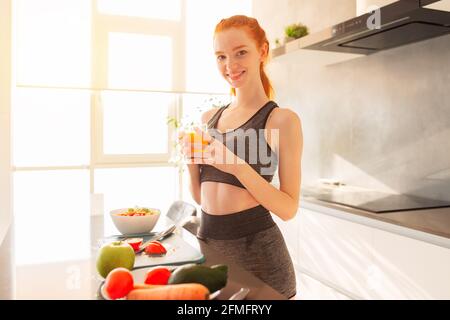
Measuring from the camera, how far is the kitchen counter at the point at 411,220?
5.78ft

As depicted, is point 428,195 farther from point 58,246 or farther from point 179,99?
point 179,99

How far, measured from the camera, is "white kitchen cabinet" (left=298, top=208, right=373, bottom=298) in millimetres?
2221

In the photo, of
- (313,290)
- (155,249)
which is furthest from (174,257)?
(313,290)

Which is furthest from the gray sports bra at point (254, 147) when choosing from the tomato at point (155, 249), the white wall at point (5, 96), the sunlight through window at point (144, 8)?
the sunlight through window at point (144, 8)

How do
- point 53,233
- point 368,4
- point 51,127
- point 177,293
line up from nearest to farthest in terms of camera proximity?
point 177,293 → point 53,233 → point 368,4 → point 51,127

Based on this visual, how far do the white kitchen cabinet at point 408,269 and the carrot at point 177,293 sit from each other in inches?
53.7

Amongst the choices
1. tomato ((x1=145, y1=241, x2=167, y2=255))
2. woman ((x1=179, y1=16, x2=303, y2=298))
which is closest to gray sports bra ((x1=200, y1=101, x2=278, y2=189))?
woman ((x1=179, y1=16, x2=303, y2=298))

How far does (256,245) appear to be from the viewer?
50.8 inches

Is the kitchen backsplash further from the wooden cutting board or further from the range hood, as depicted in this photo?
the wooden cutting board

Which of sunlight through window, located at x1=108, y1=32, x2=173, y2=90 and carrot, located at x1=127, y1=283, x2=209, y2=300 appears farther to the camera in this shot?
Answer: sunlight through window, located at x1=108, y1=32, x2=173, y2=90

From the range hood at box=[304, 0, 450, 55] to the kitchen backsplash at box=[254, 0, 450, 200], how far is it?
0.14m

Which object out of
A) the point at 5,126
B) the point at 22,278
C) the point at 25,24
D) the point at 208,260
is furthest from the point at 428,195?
the point at 25,24

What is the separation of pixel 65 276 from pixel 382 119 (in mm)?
2418

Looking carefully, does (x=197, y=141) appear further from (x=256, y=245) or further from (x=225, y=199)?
(x=256, y=245)
